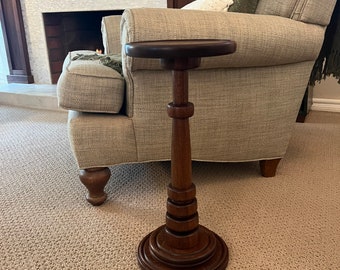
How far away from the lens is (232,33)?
3.26ft

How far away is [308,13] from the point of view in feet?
3.78

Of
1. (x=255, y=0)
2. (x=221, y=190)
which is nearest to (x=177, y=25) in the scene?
(x=255, y=0)

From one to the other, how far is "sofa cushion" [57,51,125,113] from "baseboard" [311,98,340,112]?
5.40ft

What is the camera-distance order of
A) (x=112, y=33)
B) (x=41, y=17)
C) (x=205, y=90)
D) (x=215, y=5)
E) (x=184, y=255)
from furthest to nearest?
(x=41, y=17)
(x=112, y=33)
(x=215, y=5)
(x=205, y=90)
(x=184, y=255)

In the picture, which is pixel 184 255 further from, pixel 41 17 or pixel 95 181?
pixel 41 17

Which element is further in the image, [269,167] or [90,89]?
[269,167]

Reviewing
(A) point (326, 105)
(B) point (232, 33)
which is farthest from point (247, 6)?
(A) point (326, 105)

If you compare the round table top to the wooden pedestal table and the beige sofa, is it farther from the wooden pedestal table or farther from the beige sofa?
the beige sofa

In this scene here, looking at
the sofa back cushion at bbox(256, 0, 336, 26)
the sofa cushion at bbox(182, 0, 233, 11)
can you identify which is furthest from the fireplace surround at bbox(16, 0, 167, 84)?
the sofa back cushion at bbox(256, 0, 336, 26)

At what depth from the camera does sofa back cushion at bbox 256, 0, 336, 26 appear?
1.15 m

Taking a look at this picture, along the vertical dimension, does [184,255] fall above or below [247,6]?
below

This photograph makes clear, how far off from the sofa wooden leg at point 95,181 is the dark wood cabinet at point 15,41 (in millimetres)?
2045

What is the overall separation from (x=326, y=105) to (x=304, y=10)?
127 centimetres

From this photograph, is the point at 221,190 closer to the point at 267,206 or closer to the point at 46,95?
the point at 267,206
